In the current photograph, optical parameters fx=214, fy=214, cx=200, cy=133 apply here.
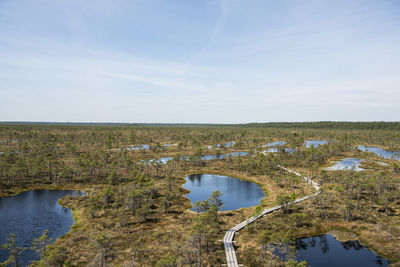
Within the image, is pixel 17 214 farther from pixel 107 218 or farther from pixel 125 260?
pixel 125 260

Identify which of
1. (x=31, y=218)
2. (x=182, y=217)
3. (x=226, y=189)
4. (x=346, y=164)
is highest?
(x=346, y=164)

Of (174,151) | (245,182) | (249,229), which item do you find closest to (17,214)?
(249,229)

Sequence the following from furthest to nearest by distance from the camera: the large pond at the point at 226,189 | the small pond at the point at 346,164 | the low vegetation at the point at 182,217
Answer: the small pond at the point at 346,164, the large pond at the point at 226,189, the low vegetation at the point at 182,217

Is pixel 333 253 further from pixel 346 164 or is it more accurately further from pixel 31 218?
pixel 346 164

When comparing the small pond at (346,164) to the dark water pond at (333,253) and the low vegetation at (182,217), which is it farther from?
the dark water pond at (333,253)

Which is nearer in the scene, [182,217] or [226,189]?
[182,217]

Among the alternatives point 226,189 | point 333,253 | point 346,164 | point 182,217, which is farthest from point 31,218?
point 346,164

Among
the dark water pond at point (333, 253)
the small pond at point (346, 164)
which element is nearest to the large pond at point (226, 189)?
the dark water pond at point (333, 253)
